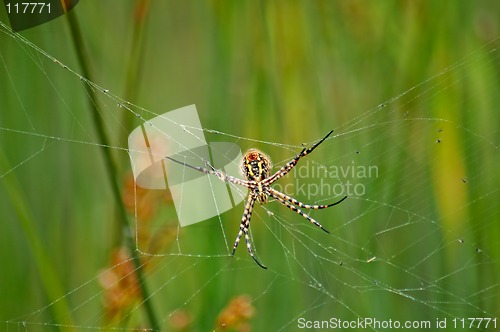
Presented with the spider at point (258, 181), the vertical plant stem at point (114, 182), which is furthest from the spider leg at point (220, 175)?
the vertical plant stem at point (114, 182)

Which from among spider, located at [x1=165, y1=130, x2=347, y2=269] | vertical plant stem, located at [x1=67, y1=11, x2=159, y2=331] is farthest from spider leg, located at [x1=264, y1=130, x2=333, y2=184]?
vertical plant stem, located at [x1=67, y1=11, x2=159, y2=331]

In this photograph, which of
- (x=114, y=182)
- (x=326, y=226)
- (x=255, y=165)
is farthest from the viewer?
(x=326, y=226)

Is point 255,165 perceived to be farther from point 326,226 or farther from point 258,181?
point 326,226

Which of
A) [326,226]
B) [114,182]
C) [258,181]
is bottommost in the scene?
[326,226]

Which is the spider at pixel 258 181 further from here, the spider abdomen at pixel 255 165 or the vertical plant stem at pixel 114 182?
the vertical plant stem at pixel 114 182

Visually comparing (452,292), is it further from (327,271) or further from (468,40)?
(468,40)

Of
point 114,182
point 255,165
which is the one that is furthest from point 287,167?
point 114,182

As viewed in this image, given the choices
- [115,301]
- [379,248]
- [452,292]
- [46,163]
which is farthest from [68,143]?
[452,292]
